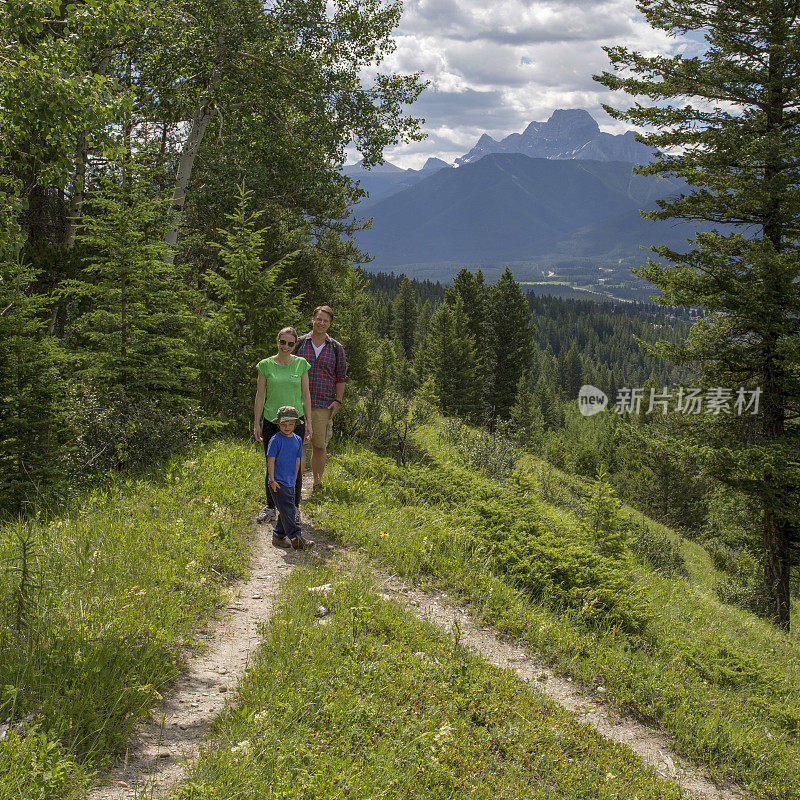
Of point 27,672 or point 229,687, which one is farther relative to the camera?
point 229,687

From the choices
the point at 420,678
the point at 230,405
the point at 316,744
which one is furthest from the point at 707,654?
the point at 230,405

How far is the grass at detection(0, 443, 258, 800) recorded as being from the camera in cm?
298

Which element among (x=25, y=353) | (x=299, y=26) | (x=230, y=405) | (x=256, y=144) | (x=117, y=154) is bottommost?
(x=230, y=405)

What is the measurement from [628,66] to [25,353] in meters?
15.8

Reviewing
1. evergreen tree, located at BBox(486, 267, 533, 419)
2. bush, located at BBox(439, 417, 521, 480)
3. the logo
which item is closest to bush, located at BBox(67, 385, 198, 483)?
bush, located at BBox(439, 417, 521, 480)

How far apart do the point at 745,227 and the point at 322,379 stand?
1309 cm

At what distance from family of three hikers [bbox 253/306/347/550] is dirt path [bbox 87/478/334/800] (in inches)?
29.9

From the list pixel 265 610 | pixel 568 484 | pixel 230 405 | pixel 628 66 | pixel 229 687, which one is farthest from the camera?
pixel 568 484

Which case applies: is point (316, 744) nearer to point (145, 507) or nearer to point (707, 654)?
point (145, 507)

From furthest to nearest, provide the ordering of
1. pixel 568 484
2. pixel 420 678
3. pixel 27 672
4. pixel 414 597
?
pixel 568 484 → pixel 414 597 → pixel 420 678 → pixel 27 672

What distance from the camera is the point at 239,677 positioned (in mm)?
3969

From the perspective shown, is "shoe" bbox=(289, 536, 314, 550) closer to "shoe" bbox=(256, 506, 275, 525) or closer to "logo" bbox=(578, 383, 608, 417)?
"shoe" bbox=(256, 506, 275, 525)

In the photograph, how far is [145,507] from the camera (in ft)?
20.0

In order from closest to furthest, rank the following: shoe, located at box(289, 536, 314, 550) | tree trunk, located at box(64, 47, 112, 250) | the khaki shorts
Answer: shoe, located at box(289, 536, 314, 550) → the khaki shorts → tree trunk, located at box(64, 47, 112, 250)
